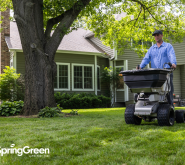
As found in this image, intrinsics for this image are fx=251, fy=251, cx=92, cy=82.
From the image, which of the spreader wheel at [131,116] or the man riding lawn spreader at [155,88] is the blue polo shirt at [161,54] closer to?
the man riding lawn spreader at [155,88]

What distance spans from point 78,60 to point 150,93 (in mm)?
11472

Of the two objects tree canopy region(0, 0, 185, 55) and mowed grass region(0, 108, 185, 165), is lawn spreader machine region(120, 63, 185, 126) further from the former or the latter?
tree canopy region(0, 0, 185, 55)

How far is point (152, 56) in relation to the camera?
538cm

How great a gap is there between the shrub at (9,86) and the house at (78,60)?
1917mm

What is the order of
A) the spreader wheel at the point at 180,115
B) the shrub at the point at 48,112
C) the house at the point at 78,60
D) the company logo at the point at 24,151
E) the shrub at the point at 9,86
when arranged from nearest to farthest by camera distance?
the company logo at the point at 24,151, the spreader wheel at the point at 180,115, the shrub at the point at 48,112, the shrub at the point at 9,86, the house at the point at 78,60

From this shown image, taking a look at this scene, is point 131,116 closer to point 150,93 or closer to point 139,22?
point 150,93

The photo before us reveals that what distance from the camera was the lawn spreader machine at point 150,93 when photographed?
14.8 ft

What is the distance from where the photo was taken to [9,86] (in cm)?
1241

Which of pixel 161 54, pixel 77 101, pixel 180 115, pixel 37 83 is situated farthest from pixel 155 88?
pixel 77 101

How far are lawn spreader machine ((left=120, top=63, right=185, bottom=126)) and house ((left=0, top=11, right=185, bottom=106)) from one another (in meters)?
10.4

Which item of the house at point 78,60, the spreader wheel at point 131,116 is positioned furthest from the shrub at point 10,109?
the house at point 78,60

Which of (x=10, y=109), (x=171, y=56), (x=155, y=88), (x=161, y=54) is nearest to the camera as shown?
(x=155, y=88)

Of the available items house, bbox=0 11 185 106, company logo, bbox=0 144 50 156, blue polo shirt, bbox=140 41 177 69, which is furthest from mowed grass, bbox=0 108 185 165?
house, bbox=0 11 185 106

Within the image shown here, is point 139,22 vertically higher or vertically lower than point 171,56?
higher
